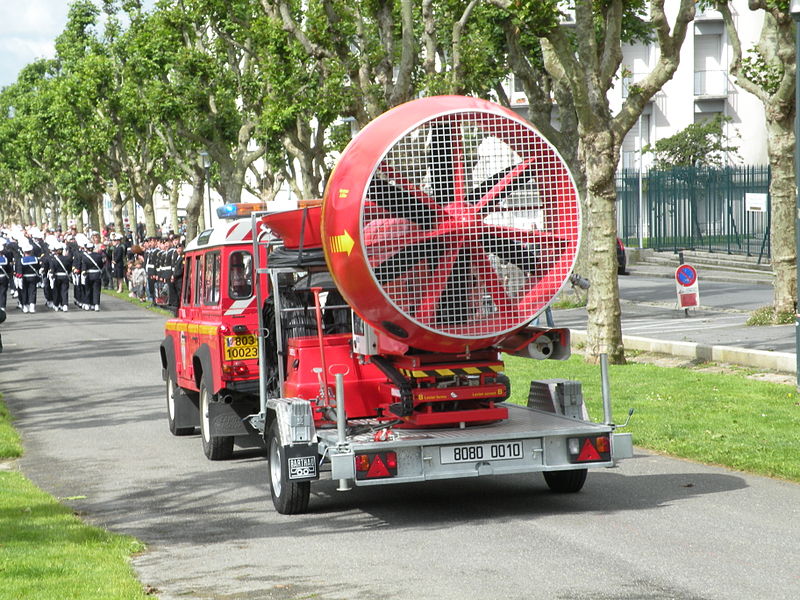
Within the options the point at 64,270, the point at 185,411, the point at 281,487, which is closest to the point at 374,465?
the point at 281,487

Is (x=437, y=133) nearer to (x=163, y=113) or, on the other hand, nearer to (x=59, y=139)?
(x=163, y=113)

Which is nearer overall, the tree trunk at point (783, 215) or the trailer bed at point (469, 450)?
the trailer bed at point (469, 450)

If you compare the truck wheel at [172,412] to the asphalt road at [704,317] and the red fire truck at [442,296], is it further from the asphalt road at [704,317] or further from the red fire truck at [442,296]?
the asphalt road at [704,317]

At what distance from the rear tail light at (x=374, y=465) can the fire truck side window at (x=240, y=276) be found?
3.97 metres

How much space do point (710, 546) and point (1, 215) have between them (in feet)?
505

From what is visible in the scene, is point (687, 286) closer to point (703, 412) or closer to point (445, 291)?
point (703, 412)

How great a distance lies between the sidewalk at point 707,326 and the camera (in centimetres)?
1833

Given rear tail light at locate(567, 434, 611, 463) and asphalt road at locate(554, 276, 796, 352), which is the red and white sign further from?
rear tail light at locate(567, 434, 611, 463)

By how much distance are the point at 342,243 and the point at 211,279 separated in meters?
4.07

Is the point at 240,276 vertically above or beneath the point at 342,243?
beneath

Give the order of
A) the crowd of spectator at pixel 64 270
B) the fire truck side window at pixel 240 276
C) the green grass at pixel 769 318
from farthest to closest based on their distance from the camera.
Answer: the crowd of spectator at pixel 64 270, the green grass at pixel 769 318, the fire truck side window at pixel 240 276

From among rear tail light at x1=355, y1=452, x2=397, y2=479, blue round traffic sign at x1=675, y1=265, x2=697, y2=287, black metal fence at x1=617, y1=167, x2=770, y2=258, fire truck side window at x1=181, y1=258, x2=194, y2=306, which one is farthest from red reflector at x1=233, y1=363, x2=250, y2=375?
black metal fence at x1=617, y1=167, x2=770, y2=258

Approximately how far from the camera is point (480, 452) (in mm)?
9242

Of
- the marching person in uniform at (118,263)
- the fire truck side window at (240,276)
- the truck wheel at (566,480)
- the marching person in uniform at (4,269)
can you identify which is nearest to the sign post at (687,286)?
the fire truck side window at (240,276)
